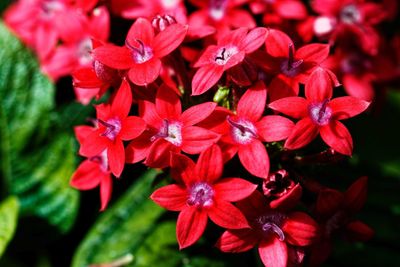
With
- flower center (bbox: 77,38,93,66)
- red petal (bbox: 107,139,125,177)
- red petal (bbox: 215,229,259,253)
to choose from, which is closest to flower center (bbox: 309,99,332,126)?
red petal (bbox: 215,229,259,253)

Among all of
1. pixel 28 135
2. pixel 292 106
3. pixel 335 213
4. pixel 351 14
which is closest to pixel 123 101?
pixel 292 106

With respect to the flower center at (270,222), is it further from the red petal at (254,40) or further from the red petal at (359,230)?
the red petal at (254,40)

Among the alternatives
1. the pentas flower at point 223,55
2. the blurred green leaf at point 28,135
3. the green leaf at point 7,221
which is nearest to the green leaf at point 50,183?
the blurred green leaf at point 28,135

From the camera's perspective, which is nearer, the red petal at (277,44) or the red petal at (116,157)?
the red petal at (116,157)

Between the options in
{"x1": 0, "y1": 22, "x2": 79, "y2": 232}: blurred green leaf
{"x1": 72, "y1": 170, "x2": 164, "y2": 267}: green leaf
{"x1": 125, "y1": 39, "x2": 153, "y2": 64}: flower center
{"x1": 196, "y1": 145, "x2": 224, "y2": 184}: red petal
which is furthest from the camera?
{"x1": 0, "y1": 22, "x2": 79, "y2": 232}: blurred green leaf

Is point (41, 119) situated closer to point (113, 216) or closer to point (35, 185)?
point (35, 185)

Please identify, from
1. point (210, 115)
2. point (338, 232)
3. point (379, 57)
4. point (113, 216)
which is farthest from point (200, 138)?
point (379, 57)

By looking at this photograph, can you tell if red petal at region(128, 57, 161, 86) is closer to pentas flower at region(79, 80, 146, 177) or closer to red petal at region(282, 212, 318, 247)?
pentas flower at region(79, 80, 146, 177)
